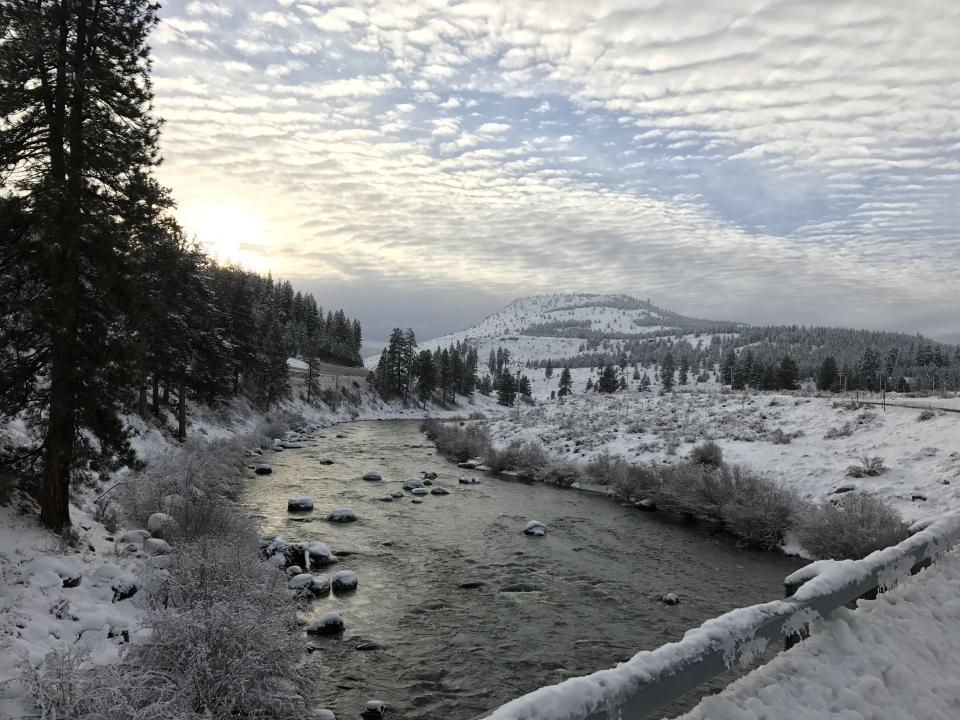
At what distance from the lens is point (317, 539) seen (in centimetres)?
1923

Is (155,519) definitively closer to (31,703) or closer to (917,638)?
(31,703)

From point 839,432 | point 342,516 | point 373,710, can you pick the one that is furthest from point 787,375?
point 373,710

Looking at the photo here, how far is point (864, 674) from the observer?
4.30 meters

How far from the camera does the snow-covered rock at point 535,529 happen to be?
21.2 metres

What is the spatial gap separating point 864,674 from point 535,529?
1764cm

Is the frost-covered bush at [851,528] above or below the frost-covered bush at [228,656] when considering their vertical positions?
below

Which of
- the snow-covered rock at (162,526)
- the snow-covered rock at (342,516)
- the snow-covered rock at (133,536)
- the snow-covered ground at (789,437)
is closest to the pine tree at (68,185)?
the snow-covered rock at (133,536)

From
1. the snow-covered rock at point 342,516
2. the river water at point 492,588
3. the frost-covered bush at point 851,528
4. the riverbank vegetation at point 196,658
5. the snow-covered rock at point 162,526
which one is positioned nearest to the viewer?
the riverbank vegetation at point 196,658

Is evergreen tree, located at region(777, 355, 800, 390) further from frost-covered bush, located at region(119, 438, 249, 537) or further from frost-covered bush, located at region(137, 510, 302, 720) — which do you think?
frost-covered bush, located at region(137, 510, 302, 720)

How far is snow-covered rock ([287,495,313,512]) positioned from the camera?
23.1 metres

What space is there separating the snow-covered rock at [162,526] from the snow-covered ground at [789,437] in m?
22.6

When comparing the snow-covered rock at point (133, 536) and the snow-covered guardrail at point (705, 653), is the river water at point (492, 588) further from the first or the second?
the snow-covered guardrail at point (705, 653)

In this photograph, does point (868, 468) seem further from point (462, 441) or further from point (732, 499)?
point (462, 441)

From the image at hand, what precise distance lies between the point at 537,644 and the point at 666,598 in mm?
4479
